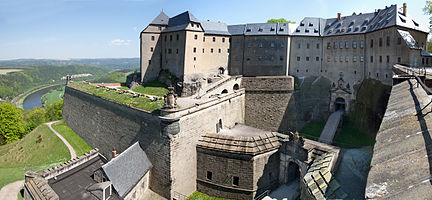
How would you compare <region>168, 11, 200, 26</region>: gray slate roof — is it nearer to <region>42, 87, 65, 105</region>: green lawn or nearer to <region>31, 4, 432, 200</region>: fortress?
<region>31, 4, 432, 200</region>: fortress

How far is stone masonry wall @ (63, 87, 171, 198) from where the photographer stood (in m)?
23.6

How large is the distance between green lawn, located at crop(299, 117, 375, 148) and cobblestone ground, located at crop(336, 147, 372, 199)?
4558 millimetres

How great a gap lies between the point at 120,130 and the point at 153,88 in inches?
654

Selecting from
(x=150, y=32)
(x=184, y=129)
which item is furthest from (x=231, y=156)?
(x=150, y=32)

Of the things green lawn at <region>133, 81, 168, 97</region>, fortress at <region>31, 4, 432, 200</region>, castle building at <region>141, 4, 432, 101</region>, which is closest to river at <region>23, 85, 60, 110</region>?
fortress at <region>31, 4, 432, 200</region>

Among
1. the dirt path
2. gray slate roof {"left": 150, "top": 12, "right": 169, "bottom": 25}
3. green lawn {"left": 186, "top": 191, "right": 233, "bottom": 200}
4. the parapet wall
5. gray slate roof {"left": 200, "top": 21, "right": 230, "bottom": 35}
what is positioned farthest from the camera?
gray slate roof {"left": 150, "top": 12, "right": 169, "bottom": 25}

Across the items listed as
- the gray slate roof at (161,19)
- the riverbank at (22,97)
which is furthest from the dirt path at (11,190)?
the riverbank at (22,97)

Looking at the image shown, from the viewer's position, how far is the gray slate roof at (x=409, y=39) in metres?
26.9

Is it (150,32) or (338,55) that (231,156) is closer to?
(338,55)

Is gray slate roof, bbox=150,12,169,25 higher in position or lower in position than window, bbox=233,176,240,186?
higher

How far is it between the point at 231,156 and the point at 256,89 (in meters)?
15.2

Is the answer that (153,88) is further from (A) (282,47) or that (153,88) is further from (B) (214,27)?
(A) (282,47)

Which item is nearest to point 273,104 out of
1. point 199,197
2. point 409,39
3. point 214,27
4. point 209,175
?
point 209,175

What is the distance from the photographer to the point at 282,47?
41.6m
